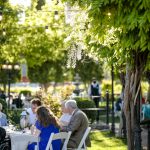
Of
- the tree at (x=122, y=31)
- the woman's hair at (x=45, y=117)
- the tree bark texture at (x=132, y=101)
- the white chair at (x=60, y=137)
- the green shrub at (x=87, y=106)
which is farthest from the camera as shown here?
Answer: the green shrub at (x=87, y=106)

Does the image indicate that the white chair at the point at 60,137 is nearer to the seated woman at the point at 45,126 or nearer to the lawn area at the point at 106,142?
the seated woman at the point at 45,126

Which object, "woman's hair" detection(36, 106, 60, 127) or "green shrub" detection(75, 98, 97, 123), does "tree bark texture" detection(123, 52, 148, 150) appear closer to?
"woman's hair" detection(36, 106, 60, 127)

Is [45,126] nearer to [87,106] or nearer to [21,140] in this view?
[21,140]

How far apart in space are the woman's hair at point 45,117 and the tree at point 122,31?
5.20 feet

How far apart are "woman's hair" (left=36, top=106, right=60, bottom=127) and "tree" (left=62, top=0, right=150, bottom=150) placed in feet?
5.20

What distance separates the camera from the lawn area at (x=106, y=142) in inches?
574

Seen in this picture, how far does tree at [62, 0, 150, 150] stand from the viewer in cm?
646

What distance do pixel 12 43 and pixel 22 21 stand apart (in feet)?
4.72

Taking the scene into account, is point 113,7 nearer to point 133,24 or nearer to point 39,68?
point 133,24

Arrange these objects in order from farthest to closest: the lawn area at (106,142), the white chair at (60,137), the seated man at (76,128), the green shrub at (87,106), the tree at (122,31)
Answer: the green shrub at (87,106) < the lawn area at (106,142) < the seated man at (76,128) < the white chair at (60,137) < the tree at (122,31)

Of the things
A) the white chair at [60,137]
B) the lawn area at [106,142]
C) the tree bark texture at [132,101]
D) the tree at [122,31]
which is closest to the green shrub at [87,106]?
the lawn area at [106,142]

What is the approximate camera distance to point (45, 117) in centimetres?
964

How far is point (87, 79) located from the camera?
48719 mm

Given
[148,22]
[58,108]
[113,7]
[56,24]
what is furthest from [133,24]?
[56,24]
